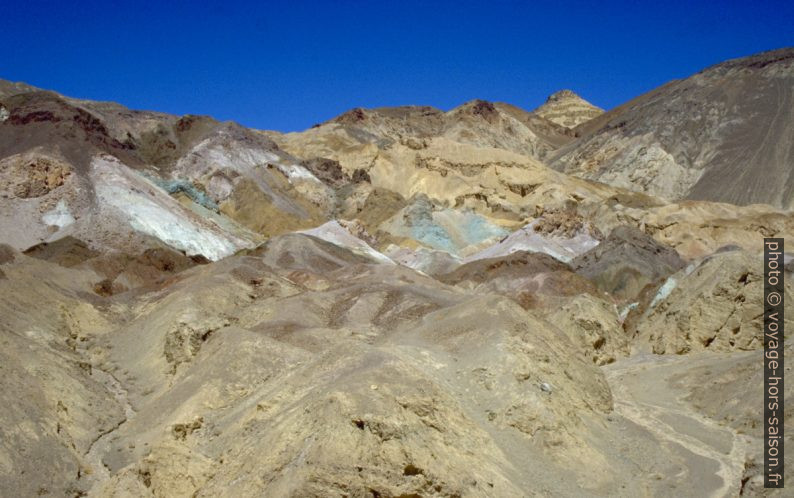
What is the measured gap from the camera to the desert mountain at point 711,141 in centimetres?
9762

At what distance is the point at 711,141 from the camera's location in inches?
4350

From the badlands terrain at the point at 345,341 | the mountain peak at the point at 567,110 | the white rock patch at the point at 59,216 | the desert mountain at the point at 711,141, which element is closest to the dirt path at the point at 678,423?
the badlands terrain at the point at 345,341

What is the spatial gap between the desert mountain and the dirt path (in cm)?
7043

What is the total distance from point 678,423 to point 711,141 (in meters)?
98.0

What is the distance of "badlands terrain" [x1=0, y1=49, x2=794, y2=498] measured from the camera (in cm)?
1530

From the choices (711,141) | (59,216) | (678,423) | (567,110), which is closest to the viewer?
(678,423)

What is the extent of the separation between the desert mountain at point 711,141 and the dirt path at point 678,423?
70434 millimetres

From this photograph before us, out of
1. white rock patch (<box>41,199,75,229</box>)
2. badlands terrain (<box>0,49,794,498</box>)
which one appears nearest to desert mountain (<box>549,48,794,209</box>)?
badlands terrain (<box>0,49,794,498</box>)

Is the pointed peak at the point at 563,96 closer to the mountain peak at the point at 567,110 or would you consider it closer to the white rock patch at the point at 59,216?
the mountain peak at the point at 567,110

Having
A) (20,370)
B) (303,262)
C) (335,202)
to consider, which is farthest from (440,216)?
(20,370)

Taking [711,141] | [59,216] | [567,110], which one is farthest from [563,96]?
[59,216]

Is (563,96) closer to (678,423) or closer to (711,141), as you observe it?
(711,141)

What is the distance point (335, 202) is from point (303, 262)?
3597 centimetres

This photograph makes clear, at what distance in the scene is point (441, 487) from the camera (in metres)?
13.6
